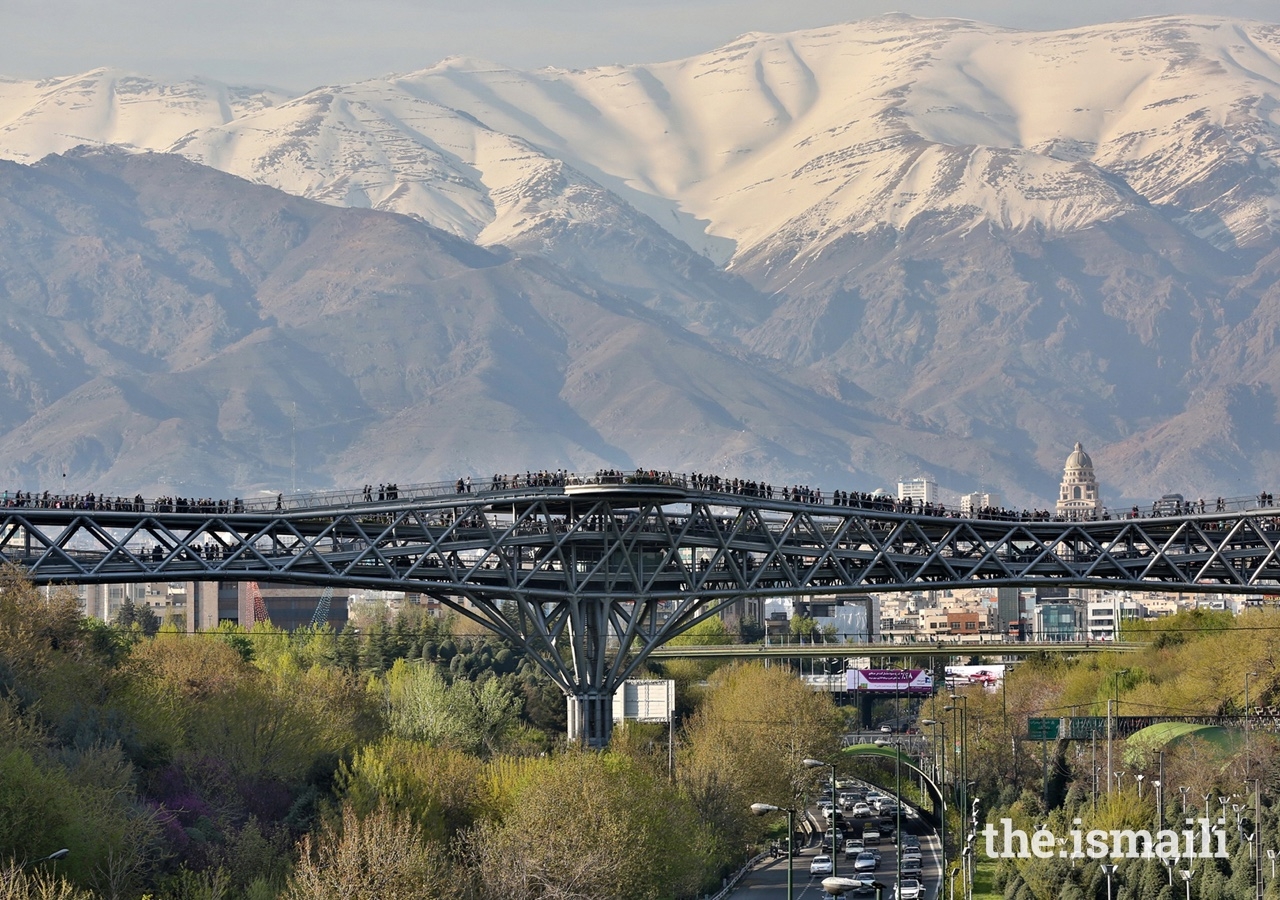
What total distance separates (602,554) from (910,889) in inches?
1372

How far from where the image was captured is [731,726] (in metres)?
176

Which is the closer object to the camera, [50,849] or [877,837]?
[50,849]

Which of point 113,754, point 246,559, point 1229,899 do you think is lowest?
point 1229,899

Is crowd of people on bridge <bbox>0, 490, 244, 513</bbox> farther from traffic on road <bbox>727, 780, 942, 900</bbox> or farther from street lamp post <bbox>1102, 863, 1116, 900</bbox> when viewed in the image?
street lamp post <bbox>1102, 863, 1116, 900</bbox>

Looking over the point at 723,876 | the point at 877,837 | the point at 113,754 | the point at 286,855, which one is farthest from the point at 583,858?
the point at 877,837

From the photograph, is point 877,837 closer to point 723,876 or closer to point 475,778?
point 723,876

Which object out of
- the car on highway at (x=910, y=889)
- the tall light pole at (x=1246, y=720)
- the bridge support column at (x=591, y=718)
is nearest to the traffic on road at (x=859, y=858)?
the car on highway at (x=910, y=889)

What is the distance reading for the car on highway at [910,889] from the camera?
4887 inches

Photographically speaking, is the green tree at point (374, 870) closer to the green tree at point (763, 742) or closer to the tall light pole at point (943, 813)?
the tall light pole at point (943, 813)

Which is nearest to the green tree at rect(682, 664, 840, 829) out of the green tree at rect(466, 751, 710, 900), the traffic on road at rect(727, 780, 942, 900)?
the traffic on road at rect(727, 780, 942, 900)

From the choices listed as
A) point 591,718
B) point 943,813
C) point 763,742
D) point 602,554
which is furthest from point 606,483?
point 943,813

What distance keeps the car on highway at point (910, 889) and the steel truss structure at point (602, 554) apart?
26943 millimetres

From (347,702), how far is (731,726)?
105 ft

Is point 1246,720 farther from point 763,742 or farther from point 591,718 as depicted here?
point 591,718
